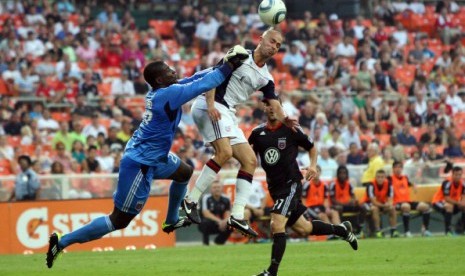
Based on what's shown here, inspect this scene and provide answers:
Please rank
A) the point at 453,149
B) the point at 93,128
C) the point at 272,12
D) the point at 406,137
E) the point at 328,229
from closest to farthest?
the point at 272,12 → the point at 328,229 → the point at 93,128 → the point at 453,149 → the point at 406,137

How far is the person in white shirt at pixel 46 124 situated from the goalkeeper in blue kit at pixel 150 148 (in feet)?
39.6

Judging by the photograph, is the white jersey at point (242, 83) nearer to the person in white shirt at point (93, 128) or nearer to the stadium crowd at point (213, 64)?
the stadium crowd at point (213, 64)

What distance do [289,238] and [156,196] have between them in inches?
110

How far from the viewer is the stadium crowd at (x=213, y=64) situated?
25.5 metres

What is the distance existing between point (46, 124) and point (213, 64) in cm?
518

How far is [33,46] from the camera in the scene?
27.8 meters

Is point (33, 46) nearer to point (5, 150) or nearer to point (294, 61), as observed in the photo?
point (5, 150)

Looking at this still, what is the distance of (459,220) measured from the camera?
2519 cm

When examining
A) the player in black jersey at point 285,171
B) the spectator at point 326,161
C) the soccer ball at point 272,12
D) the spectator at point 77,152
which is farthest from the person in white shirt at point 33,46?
the soccer ball at point 272,12

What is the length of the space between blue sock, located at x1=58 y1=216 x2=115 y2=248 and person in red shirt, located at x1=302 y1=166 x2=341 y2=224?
1065 centimetres

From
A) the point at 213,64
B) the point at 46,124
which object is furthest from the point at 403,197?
the point at 46,124

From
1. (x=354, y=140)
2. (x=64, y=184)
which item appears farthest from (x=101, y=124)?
(x=354, y=140)

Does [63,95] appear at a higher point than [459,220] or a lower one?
higher

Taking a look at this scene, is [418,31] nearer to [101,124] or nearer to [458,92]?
[458,92]
